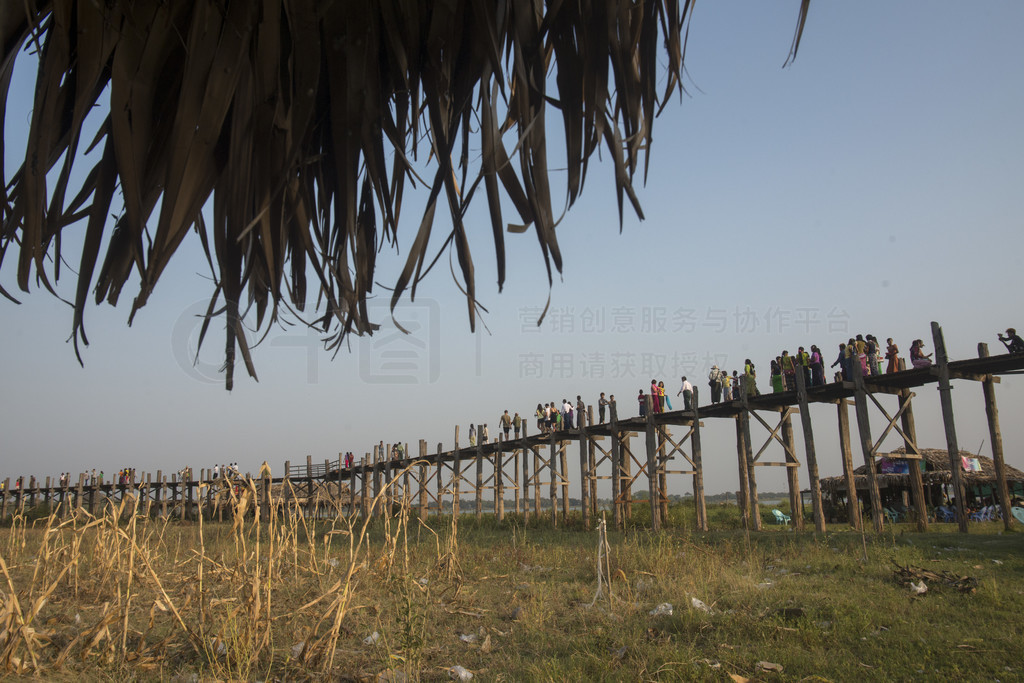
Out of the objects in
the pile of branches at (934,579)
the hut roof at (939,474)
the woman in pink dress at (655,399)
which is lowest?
the pile of branches at (934,579)

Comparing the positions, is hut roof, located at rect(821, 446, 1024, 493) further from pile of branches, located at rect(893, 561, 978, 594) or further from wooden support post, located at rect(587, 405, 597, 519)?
pile of branches, located at rect(893, 561, 978, 594)

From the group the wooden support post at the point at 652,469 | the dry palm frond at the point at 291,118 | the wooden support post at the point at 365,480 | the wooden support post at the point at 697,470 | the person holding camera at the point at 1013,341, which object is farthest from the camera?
the wooden support post at the point at 365,480

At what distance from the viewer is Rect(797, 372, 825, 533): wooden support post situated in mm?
12938

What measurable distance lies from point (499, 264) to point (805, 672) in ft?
13.6

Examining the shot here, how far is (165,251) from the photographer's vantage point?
105 cm

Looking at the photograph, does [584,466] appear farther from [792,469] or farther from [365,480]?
[365,480]

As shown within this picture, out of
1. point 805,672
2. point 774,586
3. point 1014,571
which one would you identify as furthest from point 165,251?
point 1014,571

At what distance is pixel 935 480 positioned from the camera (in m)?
24.8

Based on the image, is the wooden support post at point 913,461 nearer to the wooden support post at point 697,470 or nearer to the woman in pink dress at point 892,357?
the woman in pink dress at point 892,357

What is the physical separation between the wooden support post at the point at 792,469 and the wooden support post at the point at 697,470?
6.45 feet

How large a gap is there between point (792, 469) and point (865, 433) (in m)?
2.20

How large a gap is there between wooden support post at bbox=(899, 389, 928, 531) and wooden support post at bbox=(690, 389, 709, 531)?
163 inches

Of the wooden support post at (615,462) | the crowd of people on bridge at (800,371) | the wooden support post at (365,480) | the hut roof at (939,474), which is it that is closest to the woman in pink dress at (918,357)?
the crowd of people on bridge at (800,371)

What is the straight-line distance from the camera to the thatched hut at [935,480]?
79.0 ft
